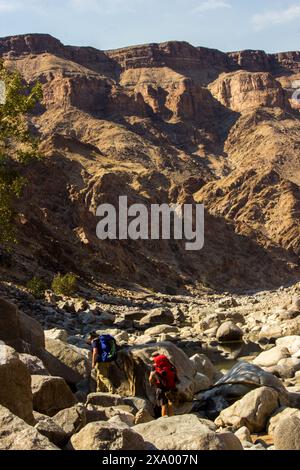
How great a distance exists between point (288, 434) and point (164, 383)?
352cm

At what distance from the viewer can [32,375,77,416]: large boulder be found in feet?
31.7

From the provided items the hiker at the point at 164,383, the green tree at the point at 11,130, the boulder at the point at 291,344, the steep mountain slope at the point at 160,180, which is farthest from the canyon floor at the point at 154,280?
the green tree at the point at 11,130

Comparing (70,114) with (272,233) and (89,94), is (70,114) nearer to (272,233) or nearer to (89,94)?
(89,94)

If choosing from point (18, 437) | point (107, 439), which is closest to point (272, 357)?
point (107, 439)

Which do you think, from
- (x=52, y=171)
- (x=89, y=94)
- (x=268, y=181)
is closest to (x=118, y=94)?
(x=89, y=94)

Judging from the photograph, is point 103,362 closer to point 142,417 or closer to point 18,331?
point 18,331

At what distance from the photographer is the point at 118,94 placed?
17325 centimetres

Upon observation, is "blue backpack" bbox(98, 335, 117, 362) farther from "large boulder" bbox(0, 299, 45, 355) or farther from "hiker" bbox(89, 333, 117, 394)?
"large boulder" bbox(0, 299, 45, 355)

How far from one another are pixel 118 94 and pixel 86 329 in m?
152

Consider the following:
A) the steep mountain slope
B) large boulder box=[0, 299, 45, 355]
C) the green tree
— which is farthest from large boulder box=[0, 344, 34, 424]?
the steep mountain slope

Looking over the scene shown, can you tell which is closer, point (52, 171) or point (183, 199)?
point (52, 171)

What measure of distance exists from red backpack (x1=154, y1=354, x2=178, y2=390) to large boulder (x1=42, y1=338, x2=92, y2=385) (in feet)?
8.64

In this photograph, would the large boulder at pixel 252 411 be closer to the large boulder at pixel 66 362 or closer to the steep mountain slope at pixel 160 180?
the large boulder at pixel 66 362
